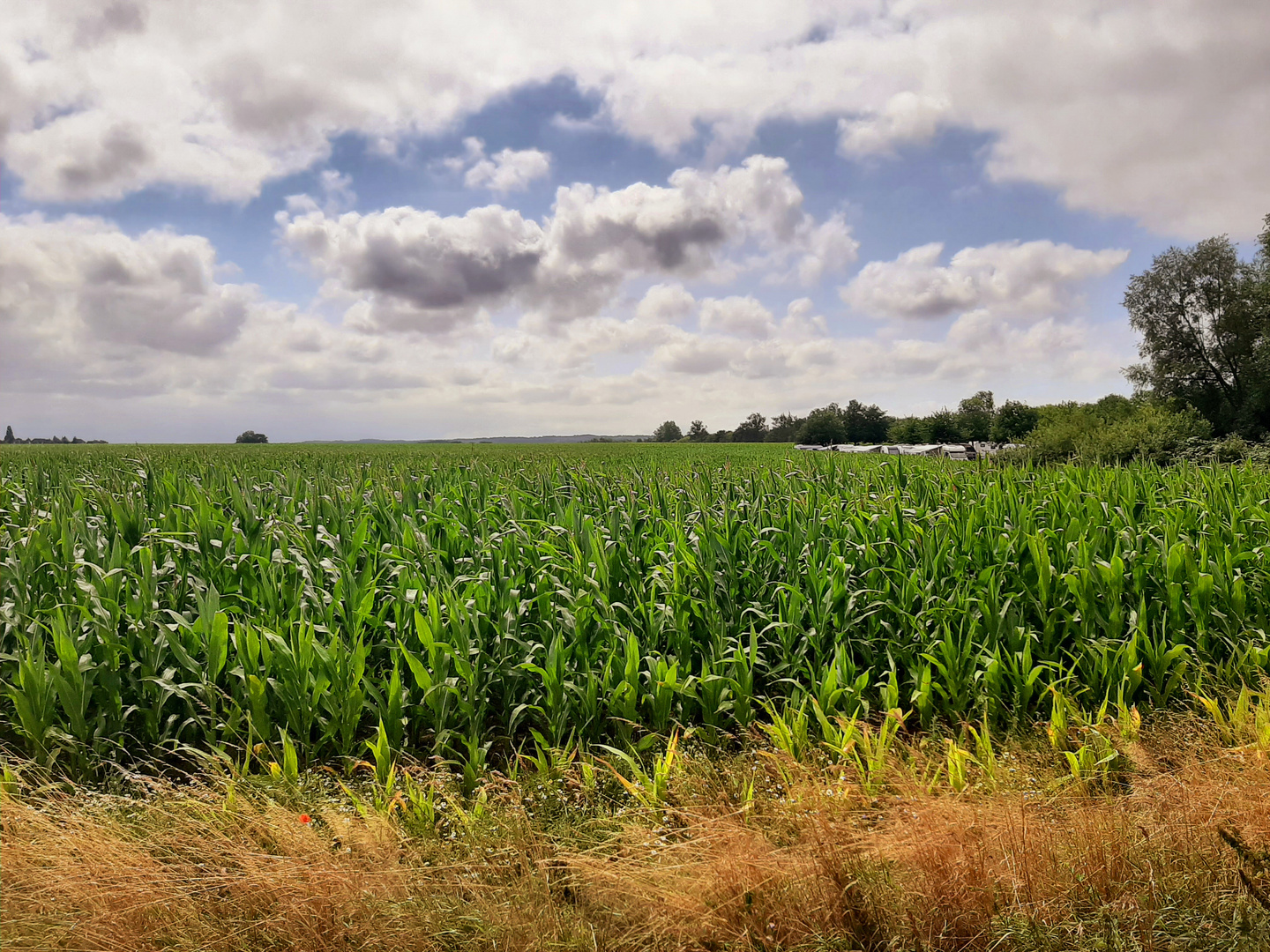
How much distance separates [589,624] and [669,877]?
7.97 feet

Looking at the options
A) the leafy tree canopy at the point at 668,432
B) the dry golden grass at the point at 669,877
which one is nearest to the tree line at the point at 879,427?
the leafy tree canopy at the point at 668,432

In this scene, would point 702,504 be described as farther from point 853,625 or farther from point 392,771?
point 392,771

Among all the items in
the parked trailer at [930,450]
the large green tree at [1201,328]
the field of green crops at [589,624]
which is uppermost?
the large green tree at [1201,328]

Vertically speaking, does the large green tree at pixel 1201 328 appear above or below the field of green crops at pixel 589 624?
above

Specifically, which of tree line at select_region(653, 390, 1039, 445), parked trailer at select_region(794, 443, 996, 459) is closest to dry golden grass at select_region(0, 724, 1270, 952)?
parked trailer at select_region(794, 443, 996, 459)

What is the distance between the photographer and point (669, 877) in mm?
2924

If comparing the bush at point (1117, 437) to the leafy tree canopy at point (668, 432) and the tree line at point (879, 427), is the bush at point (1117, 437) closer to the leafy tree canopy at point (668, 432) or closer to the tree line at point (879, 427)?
the tree line at point (879, 427)

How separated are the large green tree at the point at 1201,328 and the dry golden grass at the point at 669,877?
62.4 meters

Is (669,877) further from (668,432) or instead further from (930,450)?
(668,432)

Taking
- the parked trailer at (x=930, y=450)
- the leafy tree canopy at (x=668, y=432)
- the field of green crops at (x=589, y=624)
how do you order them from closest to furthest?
the field of green crops at (x=589, y=624) → the parked trailer at (x=930, y=450) → the leafy tree canopy at (x=668, y=432)

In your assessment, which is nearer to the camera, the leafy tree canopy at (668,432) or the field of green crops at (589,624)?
the field of green crops at (589,624)

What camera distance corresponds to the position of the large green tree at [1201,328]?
166 ft

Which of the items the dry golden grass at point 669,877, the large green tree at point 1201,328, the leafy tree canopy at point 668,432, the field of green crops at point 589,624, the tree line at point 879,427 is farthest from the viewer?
the leafy tree canopy at point 668,432

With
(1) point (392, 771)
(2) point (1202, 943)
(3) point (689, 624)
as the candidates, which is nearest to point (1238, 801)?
(2) point (1202, 943)
